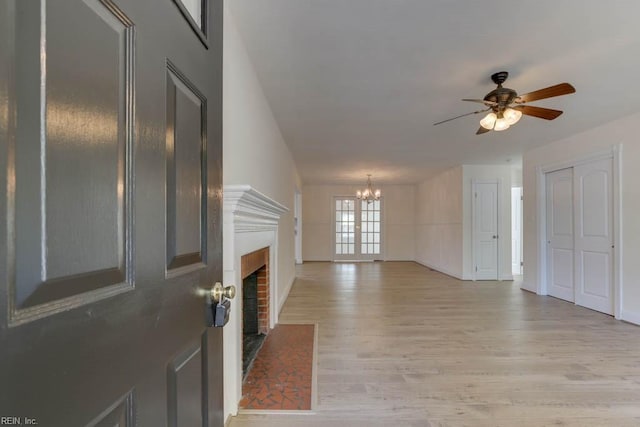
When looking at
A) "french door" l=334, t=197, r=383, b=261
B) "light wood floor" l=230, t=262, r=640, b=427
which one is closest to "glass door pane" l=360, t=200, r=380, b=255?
"french door" l=334, t=197, r=383, b=261

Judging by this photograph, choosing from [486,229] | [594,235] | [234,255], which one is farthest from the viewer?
[486,229]

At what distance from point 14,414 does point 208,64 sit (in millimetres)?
875

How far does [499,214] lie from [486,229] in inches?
16.3

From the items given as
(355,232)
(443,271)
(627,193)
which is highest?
(627,193)

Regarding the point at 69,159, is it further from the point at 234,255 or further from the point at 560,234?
the point at 560,234

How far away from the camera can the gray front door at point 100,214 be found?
0.37 metres

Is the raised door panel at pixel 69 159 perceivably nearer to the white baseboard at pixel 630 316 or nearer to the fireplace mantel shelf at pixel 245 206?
the fireplace mantel shelf at pixel 245 206

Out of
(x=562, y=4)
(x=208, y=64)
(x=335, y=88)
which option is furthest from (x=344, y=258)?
(x=208, y=64)

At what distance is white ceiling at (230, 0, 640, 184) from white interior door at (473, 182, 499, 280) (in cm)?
242

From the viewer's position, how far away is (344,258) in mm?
9734

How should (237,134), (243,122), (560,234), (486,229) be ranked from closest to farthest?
(237,134), (243,122), (560,234), (486,229)

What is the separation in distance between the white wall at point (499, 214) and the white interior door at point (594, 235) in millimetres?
2040

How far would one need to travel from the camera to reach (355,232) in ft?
32.2

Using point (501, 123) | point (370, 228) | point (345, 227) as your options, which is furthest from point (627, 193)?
point (345, 227)
